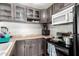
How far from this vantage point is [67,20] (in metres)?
1.07

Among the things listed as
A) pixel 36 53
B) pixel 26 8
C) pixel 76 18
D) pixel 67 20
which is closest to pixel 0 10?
pixel 26 8

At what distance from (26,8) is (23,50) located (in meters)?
0.95

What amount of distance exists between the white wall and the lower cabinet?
0.43m

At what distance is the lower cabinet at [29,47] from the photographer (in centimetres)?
155

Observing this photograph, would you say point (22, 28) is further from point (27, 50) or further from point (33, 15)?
point (27, 50)

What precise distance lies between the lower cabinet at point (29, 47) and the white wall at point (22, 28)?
429 mm

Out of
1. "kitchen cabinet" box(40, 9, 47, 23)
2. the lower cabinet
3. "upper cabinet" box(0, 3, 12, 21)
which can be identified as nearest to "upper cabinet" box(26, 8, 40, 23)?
"kitchen cabinet" box(40, 9, 47, 23)

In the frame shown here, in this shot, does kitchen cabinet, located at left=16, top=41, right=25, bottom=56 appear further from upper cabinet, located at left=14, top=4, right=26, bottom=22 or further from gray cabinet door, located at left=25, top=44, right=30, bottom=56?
upper cabinet, located at left=14, top=4, right=26, bottom=22

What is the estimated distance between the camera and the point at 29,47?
63.8 inches

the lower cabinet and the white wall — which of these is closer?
the lower cabinet

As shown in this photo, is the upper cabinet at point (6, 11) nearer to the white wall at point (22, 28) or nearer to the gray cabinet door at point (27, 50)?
the white wall at point (22, 28)

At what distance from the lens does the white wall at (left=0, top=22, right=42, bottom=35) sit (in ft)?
5.82

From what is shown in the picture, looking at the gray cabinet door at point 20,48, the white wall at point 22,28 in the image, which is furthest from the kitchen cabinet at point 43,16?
the gray cabinet door at point 20,48

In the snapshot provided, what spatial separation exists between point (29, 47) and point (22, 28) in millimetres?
565
